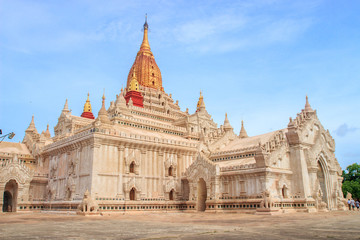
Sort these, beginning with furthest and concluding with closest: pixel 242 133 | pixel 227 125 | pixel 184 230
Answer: pixel 242 133, pixel 227 125, pixel 184 230

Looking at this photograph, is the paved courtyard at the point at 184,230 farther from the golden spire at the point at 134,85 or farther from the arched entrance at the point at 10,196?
the golden spire at the point at 134,85

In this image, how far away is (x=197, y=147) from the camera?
4212 cm

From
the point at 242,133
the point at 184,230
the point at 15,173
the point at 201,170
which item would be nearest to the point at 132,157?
the point at 201,170

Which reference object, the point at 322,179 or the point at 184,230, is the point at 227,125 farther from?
the point at 184,230

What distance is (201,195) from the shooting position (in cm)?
3794

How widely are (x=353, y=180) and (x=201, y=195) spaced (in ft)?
145

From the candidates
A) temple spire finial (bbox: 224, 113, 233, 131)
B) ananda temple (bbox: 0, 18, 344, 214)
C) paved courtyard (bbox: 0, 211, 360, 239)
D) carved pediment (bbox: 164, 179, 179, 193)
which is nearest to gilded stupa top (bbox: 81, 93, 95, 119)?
ananda temple (bbox: 0, 18, 344, 214)

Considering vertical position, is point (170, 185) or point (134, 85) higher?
point (134, 85)

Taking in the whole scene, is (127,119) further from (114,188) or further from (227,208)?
(227,208)

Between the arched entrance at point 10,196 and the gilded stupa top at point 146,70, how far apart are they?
1266 inches

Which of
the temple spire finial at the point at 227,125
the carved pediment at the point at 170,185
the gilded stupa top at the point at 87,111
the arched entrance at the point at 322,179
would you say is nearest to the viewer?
the carved pediment at the point at 170,185

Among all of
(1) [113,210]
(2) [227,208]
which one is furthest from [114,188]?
(2) [227,208]

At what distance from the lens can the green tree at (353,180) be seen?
63175 millimetres

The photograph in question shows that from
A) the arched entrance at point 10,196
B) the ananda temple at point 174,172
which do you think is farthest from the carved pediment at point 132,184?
the arched entrance at point 10,196
